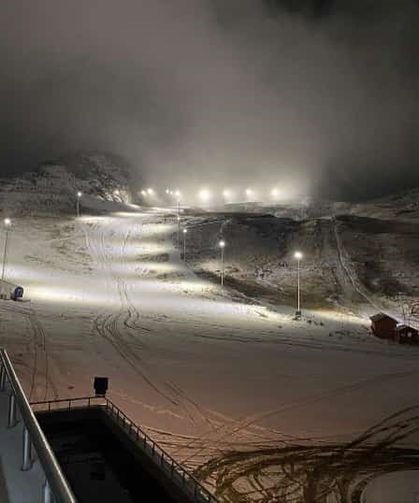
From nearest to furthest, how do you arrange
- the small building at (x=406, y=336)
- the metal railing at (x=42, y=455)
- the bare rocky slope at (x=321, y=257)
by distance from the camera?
1. the metal railing at (x=42, y=455)
2. the small building at (x=406, y=336)
3. the bare rocky slope at (x=321, y=257)

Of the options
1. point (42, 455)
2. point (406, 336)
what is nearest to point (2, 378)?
point (42, 455)

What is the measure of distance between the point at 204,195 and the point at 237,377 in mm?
127042

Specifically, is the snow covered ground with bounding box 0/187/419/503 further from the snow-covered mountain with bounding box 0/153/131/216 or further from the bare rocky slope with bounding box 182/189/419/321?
the snow-covered mountain with bounding box 0/153/131/216

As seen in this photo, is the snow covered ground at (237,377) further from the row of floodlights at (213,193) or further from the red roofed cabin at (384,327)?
the row of floodlights at (213,193)

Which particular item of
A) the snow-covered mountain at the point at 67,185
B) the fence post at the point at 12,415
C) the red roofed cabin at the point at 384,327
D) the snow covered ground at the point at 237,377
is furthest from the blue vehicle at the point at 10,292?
the snow-covered mountain at the point at 67,185

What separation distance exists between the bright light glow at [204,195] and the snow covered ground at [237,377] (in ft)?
325

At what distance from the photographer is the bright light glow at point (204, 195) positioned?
139000 millimetres

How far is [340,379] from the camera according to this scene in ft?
64.1

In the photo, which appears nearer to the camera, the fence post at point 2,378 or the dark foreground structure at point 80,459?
the dark foreground structure at point 80,459

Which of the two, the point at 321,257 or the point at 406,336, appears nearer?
the point at 406,336

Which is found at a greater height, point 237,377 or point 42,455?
Result: point 42,455

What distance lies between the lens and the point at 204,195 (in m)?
144

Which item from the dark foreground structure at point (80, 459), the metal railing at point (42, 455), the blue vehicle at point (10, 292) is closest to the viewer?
the metal railing at point (42, 455)

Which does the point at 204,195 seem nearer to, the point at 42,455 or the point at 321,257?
the point at 321,257
